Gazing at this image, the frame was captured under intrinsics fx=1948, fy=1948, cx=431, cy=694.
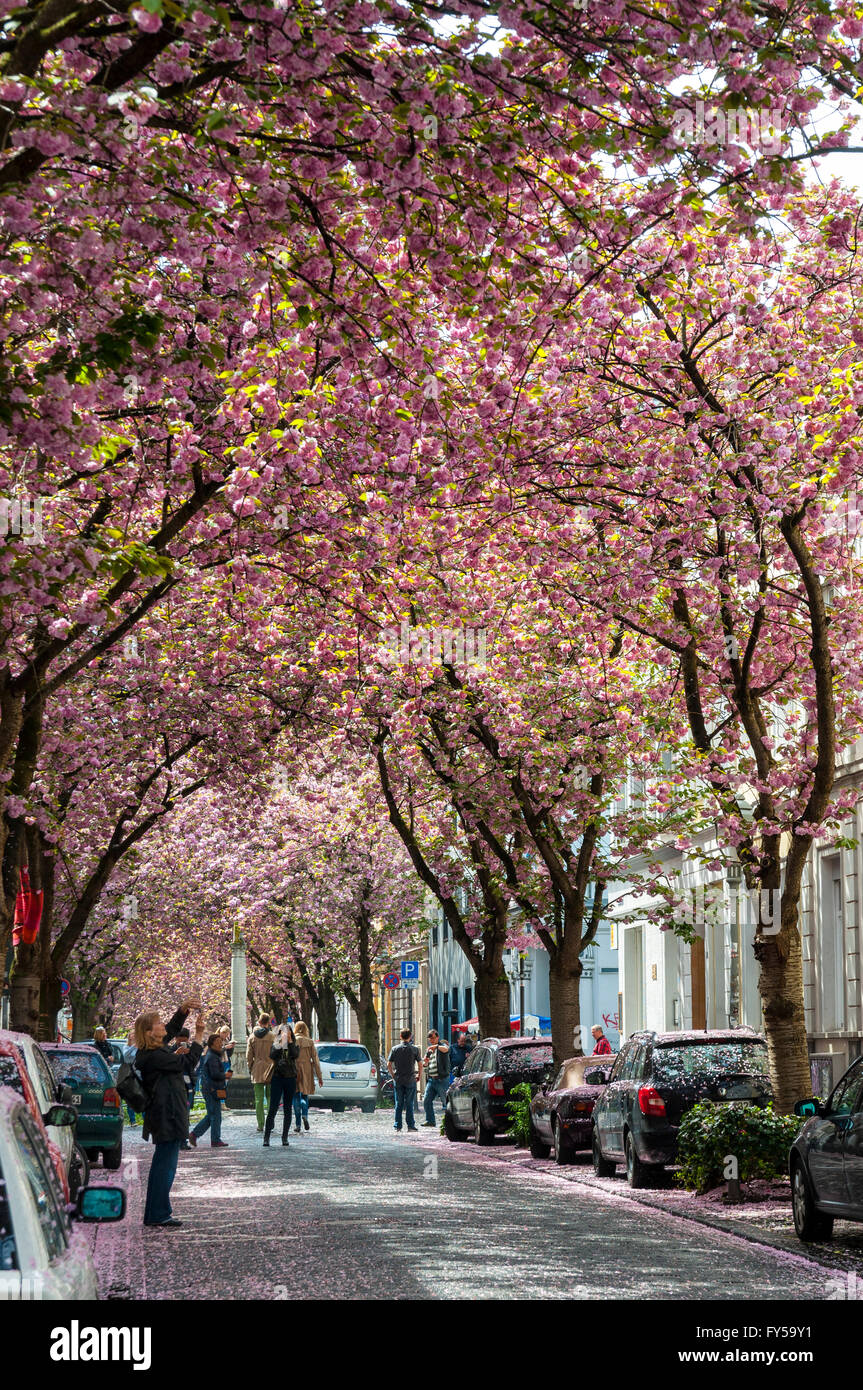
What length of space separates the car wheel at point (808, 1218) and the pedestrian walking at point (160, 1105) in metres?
4.96

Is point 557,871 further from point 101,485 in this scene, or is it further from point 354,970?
point 354,970

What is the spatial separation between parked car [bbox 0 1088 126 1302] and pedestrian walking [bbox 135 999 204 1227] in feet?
33.8

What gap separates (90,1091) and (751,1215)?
970 centimetres

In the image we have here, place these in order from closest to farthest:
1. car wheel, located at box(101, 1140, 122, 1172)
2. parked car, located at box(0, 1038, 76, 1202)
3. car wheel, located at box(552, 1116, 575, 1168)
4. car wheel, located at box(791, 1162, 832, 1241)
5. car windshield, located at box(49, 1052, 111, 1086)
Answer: parked car, located at box(0, 1038, 76, 1202) → car wheel, located at box(791, 1162, 832, 1241) → car windshield, located at box(49, 1052, 111, 1086) → car wheel, located at box(101, 1140, 122, 1172) → car wheel, located at box(552, 1116, 575, 1168)

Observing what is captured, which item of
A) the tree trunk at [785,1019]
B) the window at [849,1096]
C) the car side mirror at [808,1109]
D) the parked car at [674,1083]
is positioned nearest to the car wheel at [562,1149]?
the parked car at [674,1083]

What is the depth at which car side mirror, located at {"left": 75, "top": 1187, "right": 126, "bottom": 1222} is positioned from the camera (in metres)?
5.99

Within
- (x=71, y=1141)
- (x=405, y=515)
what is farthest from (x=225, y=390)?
(x=71, y=1141)

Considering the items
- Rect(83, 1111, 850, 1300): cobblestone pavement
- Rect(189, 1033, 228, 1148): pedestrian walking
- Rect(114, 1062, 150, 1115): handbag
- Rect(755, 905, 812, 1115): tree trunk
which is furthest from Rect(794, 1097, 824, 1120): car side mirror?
Rect(189, 1033, 228, 1148): pedestrian walking

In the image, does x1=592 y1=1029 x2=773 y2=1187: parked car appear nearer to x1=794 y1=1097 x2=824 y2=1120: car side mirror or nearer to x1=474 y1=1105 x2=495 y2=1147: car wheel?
x1=794 y1=1097 x2=824 y2=1120: car side mirror

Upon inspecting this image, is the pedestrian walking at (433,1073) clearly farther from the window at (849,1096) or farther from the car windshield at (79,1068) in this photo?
the window at (849,1096)

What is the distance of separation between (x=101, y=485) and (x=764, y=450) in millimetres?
6100

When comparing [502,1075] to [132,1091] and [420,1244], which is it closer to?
[132,1091]

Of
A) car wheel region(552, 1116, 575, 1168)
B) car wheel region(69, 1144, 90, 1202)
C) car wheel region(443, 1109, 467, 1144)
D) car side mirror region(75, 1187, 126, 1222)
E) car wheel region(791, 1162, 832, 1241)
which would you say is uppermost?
car side mirror region(75, 1187, 126, 1222)

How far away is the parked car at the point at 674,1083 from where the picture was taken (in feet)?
66.9
